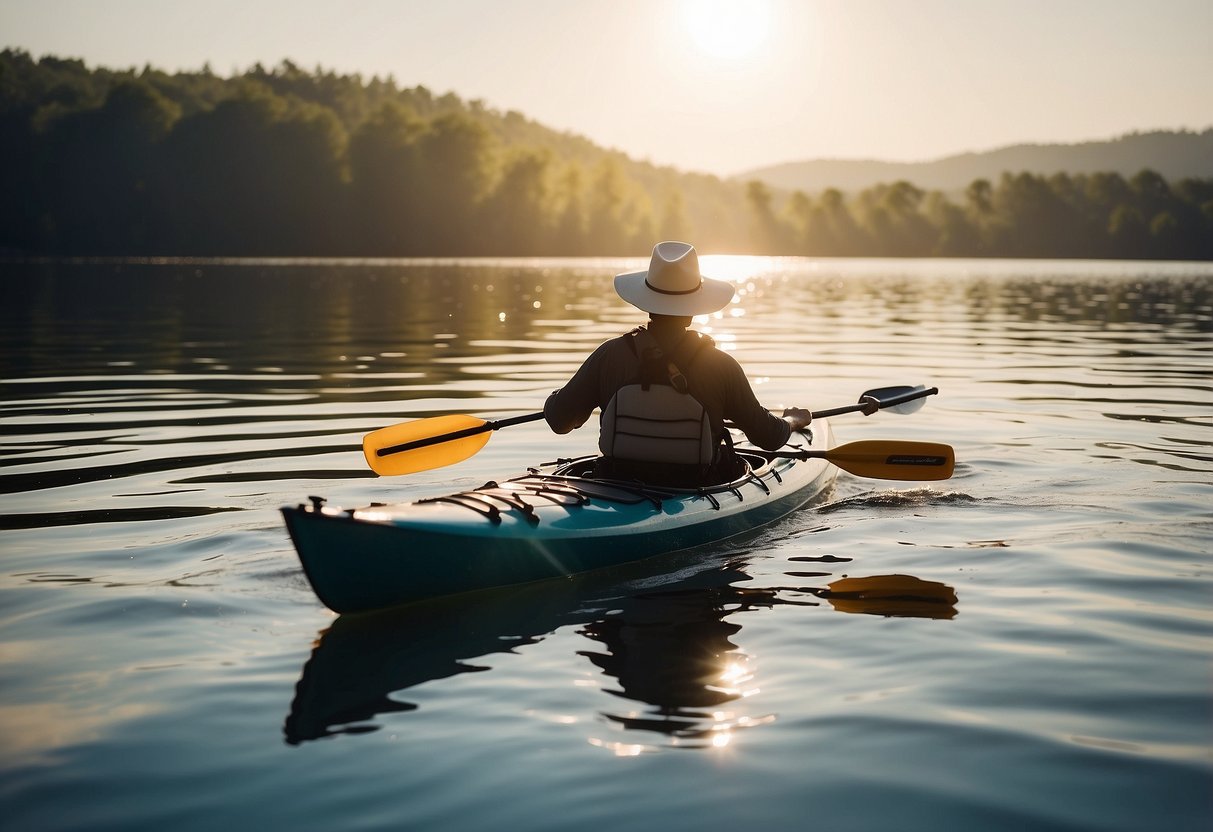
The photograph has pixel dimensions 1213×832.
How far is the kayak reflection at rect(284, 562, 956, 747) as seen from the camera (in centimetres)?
454

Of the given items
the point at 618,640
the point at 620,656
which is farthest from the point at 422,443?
the point at 620,656

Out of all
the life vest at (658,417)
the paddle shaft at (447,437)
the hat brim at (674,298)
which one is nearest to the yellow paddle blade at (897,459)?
the life vest at (658,417)

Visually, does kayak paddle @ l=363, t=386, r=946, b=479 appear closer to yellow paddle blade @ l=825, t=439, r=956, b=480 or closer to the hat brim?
the hat brim

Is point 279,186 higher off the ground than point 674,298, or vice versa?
point 279,186

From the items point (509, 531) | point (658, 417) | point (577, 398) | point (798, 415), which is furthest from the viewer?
point (798, 415)

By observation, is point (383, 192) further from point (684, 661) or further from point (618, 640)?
point (684, 661)

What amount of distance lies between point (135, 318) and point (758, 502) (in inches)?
850

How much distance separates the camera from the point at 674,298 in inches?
262

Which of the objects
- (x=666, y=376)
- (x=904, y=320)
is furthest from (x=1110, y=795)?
(x=904, y=320)

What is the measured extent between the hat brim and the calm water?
61.4 inches

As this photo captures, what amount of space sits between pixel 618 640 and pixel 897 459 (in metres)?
3.48

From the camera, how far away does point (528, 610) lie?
19.8 ft

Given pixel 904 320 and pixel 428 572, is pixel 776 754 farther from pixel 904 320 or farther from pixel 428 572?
pixel 904 320

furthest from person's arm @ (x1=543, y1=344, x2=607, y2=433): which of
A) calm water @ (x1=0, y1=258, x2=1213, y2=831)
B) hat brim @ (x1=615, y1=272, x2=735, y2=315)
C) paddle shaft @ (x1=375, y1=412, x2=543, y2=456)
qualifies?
calm water @ (x1=0, y1=258, x2=1213, y2=831)
